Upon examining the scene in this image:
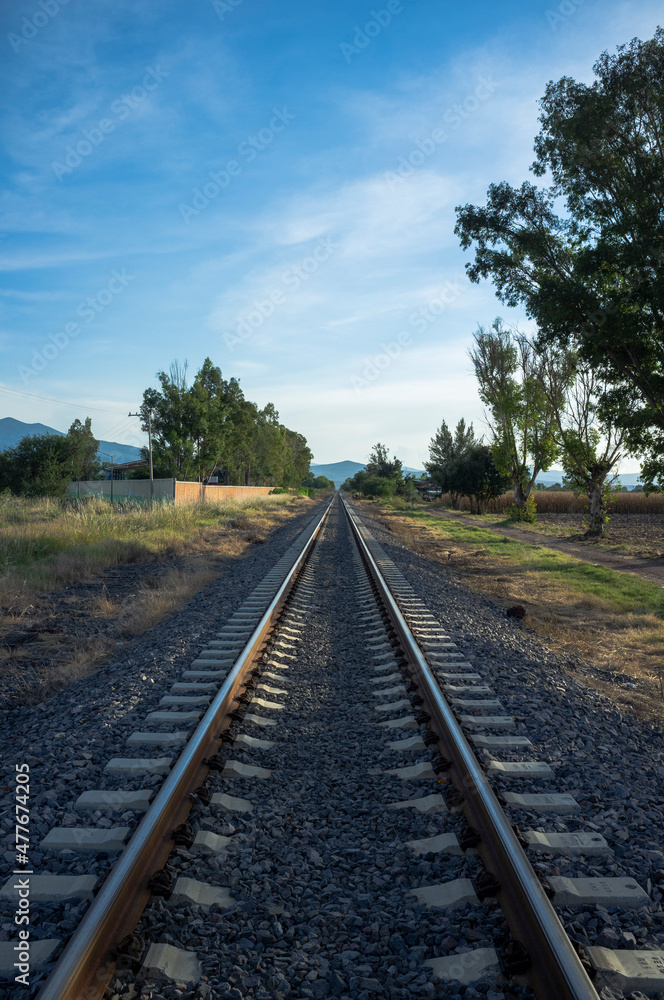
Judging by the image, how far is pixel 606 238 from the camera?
501 inches

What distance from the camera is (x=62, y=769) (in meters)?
3.55

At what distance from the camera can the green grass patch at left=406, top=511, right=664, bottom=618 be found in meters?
10.4

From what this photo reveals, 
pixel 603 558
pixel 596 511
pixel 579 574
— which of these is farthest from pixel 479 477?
Answer: pixel 579 574

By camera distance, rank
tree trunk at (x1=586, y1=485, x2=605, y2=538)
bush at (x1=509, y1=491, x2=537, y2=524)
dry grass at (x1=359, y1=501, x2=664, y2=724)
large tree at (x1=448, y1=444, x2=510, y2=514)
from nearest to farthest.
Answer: dry grass at (x1=359, y1=501, x2=664, y2=724)
tree trunk at (x1=586, y1=485, x2=605, y2=538)
bush at (x1=509, y1=491, x2=537, y2=524)
large tree at (x1=448, y1=444, x2=510, y2=514)

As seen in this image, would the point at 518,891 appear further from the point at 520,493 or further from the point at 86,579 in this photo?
the point at 520,493

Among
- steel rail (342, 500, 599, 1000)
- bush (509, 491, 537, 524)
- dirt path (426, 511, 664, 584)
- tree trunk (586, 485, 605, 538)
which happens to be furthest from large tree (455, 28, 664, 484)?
bush (509, 491, 537, 524)

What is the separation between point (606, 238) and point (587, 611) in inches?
325

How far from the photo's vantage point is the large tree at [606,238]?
12.1 metres

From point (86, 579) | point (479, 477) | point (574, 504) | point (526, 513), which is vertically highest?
point (479, 477)

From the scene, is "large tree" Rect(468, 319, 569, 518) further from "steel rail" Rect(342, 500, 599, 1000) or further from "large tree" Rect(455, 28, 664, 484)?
"steel rail" Rect(342, 500, 599, 1000)

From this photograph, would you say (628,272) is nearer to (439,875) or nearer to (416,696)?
(416,696)

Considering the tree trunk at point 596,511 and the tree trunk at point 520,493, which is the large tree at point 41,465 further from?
the tree trunk at point 596,511

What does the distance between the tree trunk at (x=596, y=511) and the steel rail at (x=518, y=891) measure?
69.7 ft

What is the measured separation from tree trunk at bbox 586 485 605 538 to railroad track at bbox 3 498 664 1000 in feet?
65.7
